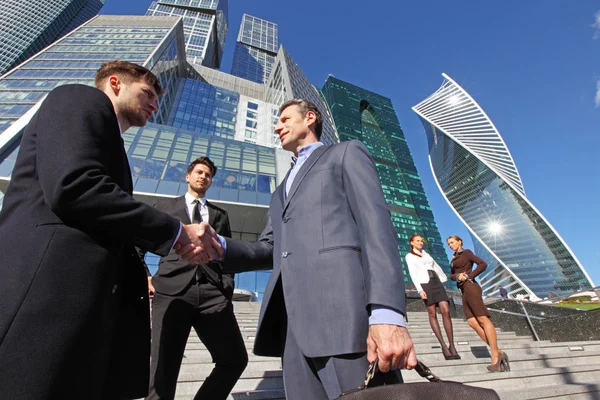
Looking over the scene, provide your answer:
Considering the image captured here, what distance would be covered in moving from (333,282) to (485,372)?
3.69 meters

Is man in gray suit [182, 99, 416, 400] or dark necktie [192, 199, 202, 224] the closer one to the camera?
man in gray suit [182, 99, 416, 400]

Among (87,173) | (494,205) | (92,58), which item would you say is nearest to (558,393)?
(87,173)

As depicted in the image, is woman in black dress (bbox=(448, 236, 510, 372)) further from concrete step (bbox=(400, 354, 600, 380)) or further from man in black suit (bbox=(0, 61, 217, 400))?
man in black suit (bbox=(0, 61, 217, 400))

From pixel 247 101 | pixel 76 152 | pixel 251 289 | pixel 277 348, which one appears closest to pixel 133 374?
pixel 277 348

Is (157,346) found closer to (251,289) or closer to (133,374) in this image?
(133,374)

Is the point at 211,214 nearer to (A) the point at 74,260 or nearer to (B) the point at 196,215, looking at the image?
(B) the point at 196,215

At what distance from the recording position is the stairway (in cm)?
286

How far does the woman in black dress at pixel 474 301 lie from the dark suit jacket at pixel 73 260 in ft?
13.5

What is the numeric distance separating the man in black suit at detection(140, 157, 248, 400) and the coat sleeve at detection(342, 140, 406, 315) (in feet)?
4.65

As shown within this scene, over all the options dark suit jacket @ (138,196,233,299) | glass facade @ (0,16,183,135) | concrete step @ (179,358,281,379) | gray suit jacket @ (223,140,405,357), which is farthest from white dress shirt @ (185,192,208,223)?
glass facade @ (0,16,183,135)

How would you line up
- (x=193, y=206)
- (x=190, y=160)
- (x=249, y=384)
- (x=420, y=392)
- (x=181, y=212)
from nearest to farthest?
(x=420, y=392), (x=181, y=212), (x=193, y=206), (x=249, y=384), (x=190, y=160)

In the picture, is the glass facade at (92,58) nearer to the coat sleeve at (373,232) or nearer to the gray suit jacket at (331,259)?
the gray suit jacket at (331,259)

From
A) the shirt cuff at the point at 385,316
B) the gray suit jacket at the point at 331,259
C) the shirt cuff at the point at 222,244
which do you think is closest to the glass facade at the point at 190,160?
the shirt cuff at the point at 222,244

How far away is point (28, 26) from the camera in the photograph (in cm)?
6662
